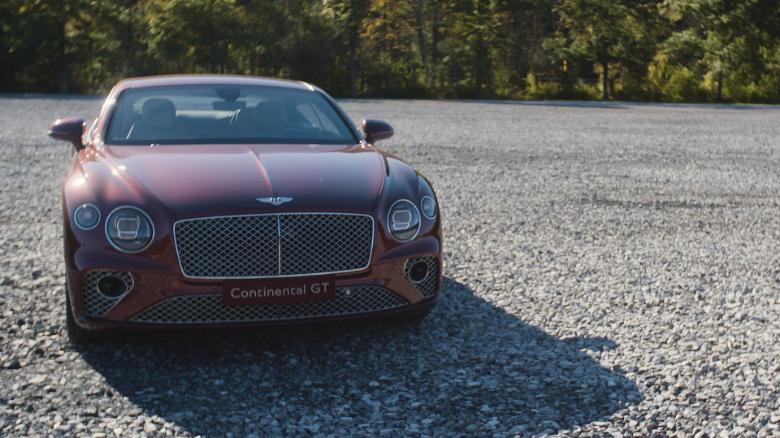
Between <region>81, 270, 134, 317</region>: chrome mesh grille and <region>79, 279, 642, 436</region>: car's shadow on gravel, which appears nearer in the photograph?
<region>79, 279, 642, 436</region>: car's shadow on gravel

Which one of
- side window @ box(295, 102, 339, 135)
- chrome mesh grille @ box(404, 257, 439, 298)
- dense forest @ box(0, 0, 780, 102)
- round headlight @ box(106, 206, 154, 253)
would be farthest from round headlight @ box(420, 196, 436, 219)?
dense forest @ box(0, 0, 780, 102)

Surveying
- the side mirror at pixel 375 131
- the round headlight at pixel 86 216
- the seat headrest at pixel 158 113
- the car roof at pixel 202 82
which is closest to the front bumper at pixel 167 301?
the round headlight at pixel 86 216

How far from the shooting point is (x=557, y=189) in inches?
464

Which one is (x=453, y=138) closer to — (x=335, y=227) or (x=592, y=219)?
(x=592, y=219)

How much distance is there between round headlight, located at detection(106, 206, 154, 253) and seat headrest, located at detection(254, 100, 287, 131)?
1.59 meters

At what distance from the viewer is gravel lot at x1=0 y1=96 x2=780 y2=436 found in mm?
4266

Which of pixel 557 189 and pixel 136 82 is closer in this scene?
pixel 136 82

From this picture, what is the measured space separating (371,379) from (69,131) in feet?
9.07

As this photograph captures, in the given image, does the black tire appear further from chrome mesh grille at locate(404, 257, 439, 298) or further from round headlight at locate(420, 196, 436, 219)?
round headlight at locate(420, 196, 436, 219)

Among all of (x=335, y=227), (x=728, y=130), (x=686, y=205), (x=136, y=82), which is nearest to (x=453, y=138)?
(x=728, y=130)

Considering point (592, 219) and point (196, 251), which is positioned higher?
point (196, 251)

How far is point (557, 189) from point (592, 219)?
216 centimetres

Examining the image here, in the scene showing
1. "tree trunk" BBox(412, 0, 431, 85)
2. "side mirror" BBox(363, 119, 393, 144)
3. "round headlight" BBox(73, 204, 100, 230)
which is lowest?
"round headlight" BBox(73, 204, 100, 230)

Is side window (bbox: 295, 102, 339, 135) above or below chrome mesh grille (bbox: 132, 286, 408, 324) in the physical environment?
above
